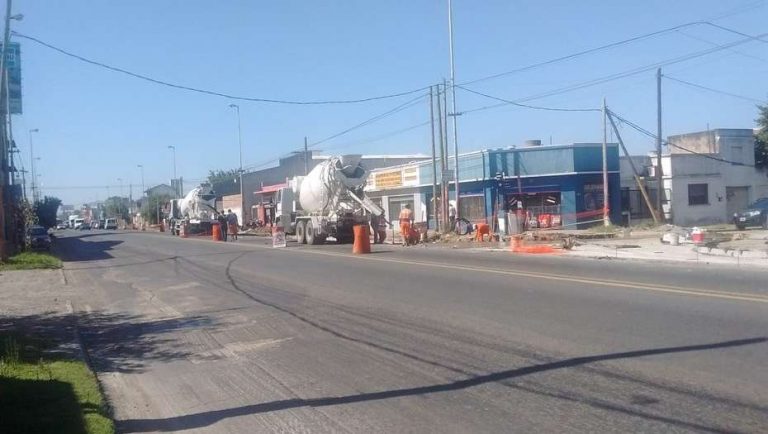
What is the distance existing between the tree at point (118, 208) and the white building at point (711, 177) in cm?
11080

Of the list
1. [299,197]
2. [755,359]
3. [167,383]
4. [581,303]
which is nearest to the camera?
[755,359]

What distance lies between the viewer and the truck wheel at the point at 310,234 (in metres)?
33.6

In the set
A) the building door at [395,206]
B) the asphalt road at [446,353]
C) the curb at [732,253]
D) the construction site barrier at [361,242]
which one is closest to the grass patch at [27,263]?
the asphalt road at [446,353]

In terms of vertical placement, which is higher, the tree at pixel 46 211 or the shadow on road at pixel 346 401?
the tree at pixel 46 211

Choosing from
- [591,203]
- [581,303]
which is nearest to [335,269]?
[581,303]

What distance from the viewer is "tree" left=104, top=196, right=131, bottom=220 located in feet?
471

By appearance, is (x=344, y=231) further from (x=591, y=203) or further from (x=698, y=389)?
(x=698, y=389)

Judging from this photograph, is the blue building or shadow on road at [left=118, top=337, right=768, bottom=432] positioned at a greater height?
the blue building

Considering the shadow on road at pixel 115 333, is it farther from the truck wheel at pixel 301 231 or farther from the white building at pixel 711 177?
the white building at pixel 711 177

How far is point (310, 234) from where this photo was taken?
111ft

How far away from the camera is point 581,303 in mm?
11758

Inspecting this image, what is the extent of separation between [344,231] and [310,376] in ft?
82.2

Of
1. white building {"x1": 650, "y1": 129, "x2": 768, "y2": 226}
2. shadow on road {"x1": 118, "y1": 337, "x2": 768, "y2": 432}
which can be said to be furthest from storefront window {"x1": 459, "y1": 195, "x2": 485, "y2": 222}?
shadow on road {"x1": 118, "y1": 337, "x2": 768, "y2": 432}

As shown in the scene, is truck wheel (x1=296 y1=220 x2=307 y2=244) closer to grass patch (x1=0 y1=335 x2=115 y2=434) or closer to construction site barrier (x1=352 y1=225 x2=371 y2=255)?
construction site barrier (x1=352 y1=225 x2=371 y2=255)
